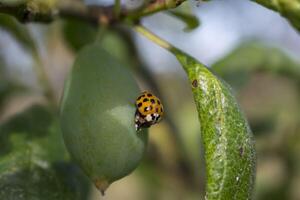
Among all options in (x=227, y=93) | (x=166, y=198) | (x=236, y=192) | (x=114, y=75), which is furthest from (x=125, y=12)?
(x=166, y=198)

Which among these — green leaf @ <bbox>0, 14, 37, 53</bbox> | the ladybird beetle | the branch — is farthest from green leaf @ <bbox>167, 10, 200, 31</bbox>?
green leaf @ <bbox>0, 14, 37, 53</bbox>

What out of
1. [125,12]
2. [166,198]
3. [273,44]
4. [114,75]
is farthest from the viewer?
[166,198]

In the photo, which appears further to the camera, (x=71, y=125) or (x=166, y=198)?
(x=166, y=198)

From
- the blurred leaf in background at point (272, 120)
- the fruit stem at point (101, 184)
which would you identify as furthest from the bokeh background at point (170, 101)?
the fruit stem at point (101, 184)

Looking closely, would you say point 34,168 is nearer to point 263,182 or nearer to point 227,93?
point 227,93

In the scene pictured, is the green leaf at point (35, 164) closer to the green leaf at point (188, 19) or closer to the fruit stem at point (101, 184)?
the fruit stem at point (101, 184)

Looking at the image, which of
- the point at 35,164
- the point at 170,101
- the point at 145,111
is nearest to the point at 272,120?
the point at 170,101

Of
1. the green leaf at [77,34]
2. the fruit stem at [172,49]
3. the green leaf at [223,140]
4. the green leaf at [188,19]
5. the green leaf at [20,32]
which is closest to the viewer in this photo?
the green leaf at [223,140]

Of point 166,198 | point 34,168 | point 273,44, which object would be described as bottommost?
point 166,198
